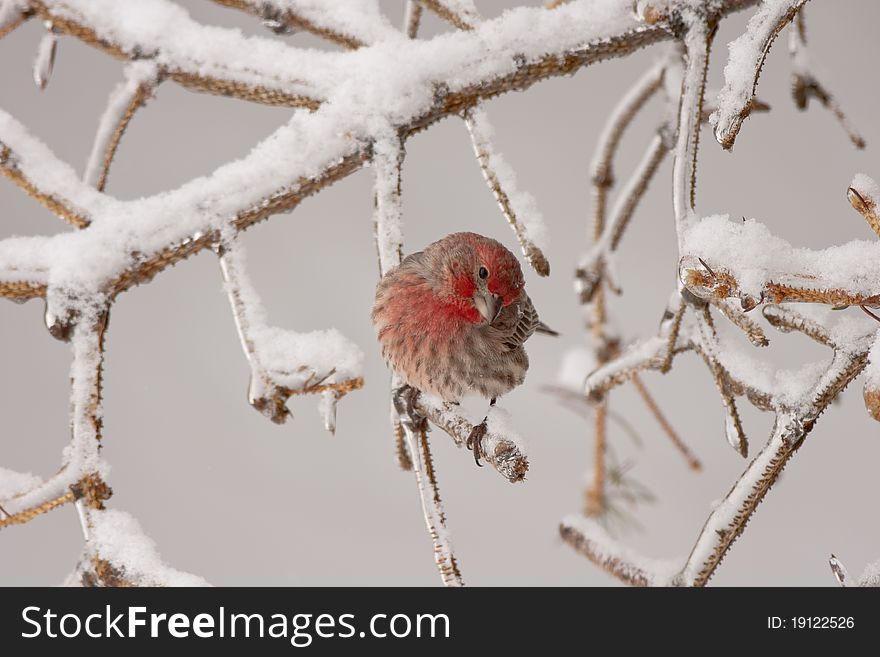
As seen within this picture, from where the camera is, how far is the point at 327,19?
0.79 meters

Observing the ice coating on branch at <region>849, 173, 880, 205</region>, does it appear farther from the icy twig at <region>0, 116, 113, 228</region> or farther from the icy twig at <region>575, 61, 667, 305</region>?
the icy twig at <region>0, 116, 113, 228</region>

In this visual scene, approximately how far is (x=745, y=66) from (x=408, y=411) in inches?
15.2

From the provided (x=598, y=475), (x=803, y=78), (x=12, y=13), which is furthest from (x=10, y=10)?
(x=598, y=475)

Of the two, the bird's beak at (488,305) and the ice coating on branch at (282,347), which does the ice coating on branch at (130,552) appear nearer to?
the ice coating on branch at (282,347)

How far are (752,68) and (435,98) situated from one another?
282 millimetres

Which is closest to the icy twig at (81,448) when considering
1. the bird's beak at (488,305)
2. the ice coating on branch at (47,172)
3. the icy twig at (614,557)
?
the ice coating on branch at (47,172)

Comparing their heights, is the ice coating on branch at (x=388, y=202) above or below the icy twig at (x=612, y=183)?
below

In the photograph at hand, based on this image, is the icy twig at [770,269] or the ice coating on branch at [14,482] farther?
the ice coating on branch at [14,482]

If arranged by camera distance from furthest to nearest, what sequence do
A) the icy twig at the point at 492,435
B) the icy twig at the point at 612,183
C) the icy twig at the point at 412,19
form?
1. the icy twig at the point at 612,183
2. the icy twig at the point at 412,19
3. the icy twig at the point at 492,435

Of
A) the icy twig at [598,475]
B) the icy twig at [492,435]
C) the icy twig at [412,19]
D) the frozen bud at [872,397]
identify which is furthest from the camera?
the icy twig at [598,475]

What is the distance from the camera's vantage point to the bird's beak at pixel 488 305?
2.57ft

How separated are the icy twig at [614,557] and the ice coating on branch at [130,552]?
1.22 ft
